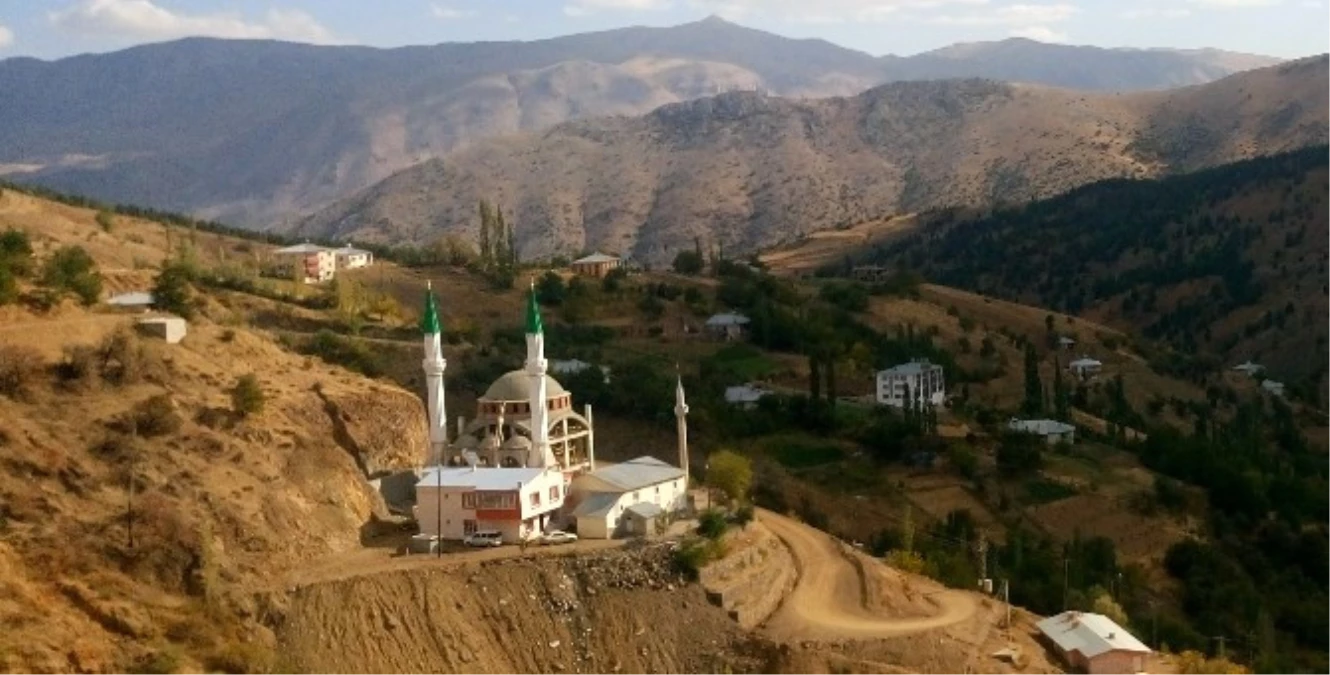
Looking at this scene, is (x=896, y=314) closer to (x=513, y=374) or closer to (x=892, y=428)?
(x=892, y=428)

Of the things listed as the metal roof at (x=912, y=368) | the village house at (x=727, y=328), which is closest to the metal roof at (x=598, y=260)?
the village house at (x=727, y=328)

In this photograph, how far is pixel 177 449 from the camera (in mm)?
32750

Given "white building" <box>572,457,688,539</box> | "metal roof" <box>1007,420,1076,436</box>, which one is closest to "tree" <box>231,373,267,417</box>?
"white building" <box>572,457,688,539</box>

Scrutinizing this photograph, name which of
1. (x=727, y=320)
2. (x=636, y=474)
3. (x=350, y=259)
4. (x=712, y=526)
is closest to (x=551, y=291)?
(x=727, y=320)

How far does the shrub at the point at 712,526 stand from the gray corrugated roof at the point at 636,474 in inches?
89.3

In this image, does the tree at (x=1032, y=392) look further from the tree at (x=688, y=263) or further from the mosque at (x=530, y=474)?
the tree at (x=688, y=263)

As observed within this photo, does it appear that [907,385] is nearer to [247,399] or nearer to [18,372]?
[247,399]

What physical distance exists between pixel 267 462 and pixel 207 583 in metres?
4.95

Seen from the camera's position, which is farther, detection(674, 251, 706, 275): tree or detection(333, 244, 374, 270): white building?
detection(674, 251, 706, 275): tree

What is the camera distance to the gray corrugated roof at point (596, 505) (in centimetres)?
3542

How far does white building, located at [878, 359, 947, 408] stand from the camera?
6456 centimetres

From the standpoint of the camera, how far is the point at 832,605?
1377 inches

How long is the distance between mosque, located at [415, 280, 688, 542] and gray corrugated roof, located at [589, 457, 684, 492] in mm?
27

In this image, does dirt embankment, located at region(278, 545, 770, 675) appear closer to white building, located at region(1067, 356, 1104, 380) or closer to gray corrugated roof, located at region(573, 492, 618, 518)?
gray corrugated roof, located at region(573, 492, 618, 518)
